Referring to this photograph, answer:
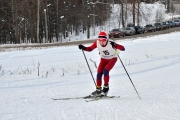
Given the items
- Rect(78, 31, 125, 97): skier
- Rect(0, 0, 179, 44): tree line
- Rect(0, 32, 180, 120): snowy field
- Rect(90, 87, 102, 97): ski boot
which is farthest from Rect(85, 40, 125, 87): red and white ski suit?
Rect(0, 0, 179, 44): tree line

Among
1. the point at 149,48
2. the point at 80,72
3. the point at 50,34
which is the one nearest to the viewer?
the point at 80,72

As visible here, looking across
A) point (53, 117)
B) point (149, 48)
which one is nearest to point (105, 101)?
point (53, 117)

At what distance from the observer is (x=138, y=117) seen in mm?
4902

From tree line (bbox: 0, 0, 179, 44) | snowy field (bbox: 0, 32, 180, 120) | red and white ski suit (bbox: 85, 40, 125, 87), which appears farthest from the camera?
tree line (bbox: 0, 0, 179, 44)

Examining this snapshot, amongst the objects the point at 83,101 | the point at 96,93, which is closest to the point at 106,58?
the point at 96,93

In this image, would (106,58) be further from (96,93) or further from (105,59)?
(96,93)

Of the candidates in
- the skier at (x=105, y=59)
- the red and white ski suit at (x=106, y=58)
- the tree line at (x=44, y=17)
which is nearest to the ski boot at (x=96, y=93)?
the skier at (x=105, y=59)

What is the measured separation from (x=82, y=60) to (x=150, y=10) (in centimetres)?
6497

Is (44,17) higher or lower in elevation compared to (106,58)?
higher

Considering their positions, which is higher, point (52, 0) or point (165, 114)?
point (52, 0)

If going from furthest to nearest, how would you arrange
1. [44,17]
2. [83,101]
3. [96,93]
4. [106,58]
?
[44,17] < [106,58] < [96,93] < [83,101]

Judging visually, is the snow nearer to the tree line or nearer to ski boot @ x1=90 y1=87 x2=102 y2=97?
ski boot @ x1=90 y1=87 x2=102 y2=97

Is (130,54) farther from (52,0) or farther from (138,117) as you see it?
(52,0)

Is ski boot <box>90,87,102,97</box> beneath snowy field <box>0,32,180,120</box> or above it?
above
